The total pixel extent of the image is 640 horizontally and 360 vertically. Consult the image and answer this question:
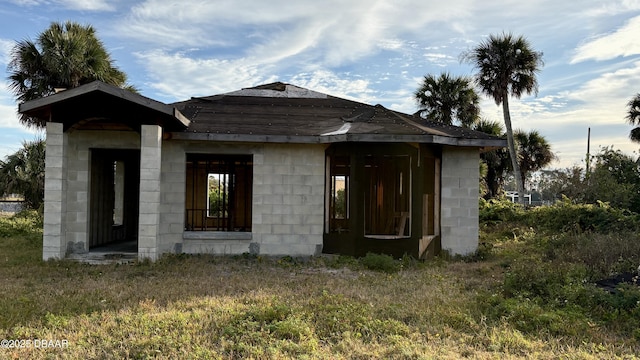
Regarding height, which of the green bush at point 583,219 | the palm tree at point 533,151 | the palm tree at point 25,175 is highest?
the palm tree at point 533,151

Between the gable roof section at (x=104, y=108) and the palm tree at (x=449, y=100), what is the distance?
15.4m

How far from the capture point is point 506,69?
22.3 m

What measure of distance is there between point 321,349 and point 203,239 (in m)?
6.61

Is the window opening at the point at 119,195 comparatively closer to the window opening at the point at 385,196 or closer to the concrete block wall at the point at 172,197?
the concrete block wall at the point at 172,197

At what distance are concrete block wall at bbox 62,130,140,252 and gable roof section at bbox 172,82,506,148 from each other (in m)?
1.47

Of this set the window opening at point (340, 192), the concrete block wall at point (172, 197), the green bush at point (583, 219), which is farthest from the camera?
the green bush at point (583, 219)

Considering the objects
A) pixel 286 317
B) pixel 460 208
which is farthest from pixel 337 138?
pixel 286 317

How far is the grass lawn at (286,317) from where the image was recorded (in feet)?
16.6

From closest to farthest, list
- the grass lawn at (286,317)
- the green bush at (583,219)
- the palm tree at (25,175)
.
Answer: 1. the grass lawn at (286,317)
2. the green bush at (583,219)
3. the palm tree at (25,175)

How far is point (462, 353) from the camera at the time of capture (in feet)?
16.6

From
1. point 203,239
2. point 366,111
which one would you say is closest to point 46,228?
point 203,239

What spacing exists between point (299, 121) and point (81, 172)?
207 inches

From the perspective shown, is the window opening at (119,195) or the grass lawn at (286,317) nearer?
the grass lawn at (286,317)

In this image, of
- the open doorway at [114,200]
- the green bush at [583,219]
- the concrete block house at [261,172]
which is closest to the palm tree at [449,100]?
the green bush at [583,219]
